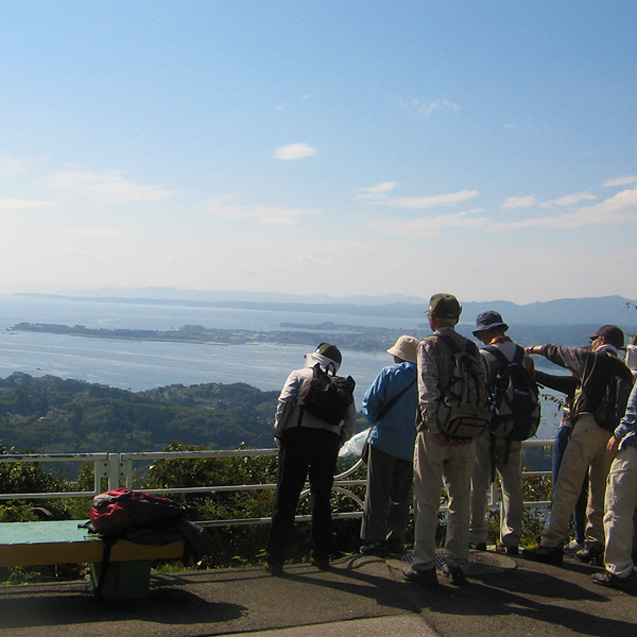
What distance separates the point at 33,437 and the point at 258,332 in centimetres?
8967

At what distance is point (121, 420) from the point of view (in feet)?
105

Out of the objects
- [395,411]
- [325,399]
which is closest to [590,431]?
[395,411]

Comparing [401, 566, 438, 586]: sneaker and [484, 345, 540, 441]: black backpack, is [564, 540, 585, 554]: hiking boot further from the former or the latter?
[401, 566, 438, 586]: sneaker

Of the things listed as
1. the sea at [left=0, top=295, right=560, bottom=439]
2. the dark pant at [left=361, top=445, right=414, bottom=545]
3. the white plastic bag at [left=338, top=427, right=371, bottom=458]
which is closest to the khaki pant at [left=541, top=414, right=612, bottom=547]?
the dark pant at [left=361, top=445, right=414, bottom=545]

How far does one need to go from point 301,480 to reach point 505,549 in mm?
1856

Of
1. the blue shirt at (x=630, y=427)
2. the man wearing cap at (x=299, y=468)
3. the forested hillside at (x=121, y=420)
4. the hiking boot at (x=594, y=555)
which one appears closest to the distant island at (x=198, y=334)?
the forested hillside at (x=121, y=420)

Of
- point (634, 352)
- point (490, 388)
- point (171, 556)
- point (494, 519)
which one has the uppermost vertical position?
point (634, 352)

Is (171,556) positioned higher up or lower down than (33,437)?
higher up

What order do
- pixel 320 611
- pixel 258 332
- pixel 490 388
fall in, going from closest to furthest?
pixel 320 611 → pixel 490 388 → pixel 258 332

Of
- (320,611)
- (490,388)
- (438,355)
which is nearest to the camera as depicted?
(320,611)

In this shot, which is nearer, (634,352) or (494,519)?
(634,352)

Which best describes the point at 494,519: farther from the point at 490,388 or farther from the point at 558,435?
the point at 490,388

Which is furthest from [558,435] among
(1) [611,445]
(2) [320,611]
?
(2) [320,611]

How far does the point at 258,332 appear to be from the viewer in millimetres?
116438
